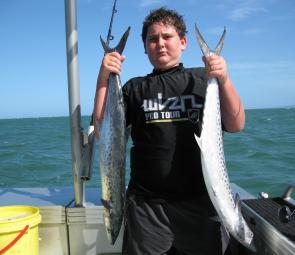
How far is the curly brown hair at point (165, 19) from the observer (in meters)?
2.54

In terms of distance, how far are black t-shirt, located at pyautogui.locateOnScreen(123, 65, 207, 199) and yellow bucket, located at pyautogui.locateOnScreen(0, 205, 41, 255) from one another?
0.89 meters

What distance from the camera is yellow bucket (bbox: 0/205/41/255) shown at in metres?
2.77

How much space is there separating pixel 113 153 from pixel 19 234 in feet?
3.25

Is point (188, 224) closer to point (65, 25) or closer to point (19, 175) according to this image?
point (65, 25)

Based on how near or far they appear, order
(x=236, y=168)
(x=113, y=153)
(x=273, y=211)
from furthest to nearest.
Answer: (x=236, y=168) < (x=273, y=211) < (x=113, y=153)

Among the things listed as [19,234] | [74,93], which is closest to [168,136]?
[74,93]

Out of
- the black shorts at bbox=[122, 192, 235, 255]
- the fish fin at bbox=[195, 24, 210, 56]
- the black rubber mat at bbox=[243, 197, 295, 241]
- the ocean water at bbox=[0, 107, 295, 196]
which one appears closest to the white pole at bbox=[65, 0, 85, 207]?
the black shorts at bbox=[122, 192, 235, 255]

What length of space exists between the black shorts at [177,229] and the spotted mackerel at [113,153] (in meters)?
0.16

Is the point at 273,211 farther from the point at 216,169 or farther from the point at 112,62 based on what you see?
the point at 112,62

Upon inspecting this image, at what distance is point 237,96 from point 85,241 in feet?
5.92

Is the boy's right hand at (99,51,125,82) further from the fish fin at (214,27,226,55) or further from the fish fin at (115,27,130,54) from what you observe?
the fish fin at (214,27,226,55)

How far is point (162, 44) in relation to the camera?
2.47 m

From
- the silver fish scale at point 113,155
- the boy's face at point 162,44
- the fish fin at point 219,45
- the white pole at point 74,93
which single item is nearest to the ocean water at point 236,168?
the white pole at point 74,93

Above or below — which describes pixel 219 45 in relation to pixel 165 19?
below
